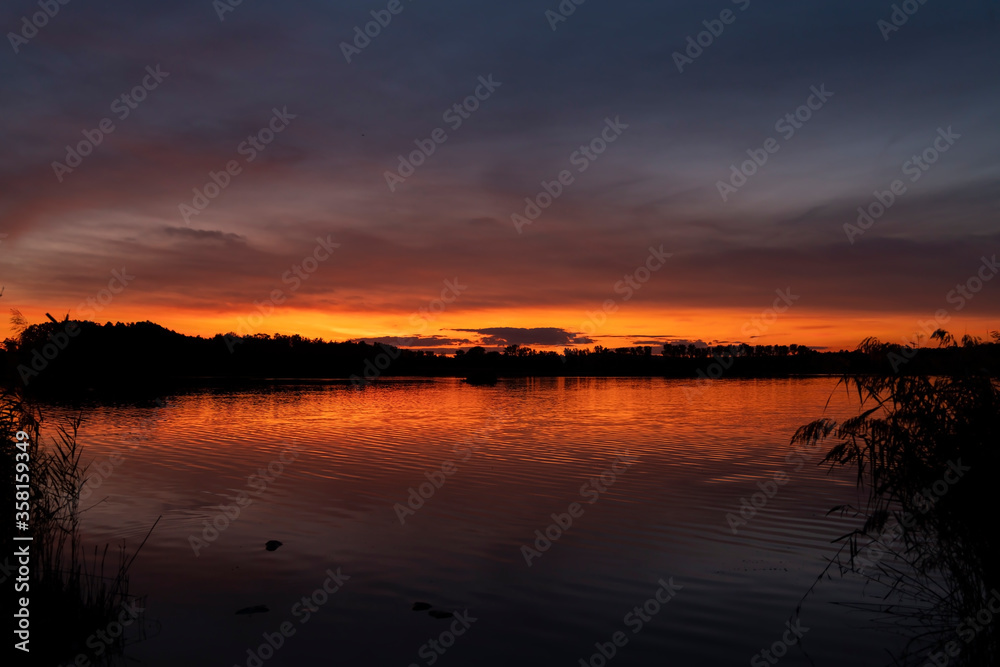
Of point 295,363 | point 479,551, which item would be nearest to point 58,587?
point 479,551

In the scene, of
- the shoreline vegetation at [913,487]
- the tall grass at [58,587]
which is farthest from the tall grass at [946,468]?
the tall grass at [58,587]

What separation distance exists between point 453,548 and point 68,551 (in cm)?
699

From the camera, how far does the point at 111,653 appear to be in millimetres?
8328

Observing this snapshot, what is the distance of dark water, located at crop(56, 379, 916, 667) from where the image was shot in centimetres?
898

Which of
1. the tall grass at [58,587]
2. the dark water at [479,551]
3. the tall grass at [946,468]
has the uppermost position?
the tall grass at [946,468]

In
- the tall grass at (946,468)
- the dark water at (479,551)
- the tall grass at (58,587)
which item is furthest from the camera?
the dark water at (479,551)

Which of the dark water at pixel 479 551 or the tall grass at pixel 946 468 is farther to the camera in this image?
the dark water at pixel 479 551

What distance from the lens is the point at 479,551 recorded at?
520 inches

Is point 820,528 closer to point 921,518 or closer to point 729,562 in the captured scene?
point 729,562

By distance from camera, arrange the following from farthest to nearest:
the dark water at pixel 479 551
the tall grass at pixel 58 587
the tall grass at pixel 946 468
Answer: the dark water at pixel 479 551 < the tall grass at pixel 58 587 < the tall grass at pixel 946 468

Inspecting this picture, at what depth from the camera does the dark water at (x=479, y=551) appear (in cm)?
898

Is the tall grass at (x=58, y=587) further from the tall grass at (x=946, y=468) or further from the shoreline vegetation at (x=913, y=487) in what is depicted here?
the tall grass at (x=946, y=468)

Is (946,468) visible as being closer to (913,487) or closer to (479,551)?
(913,487)

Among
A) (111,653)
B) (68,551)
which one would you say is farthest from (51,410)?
(111,653)
